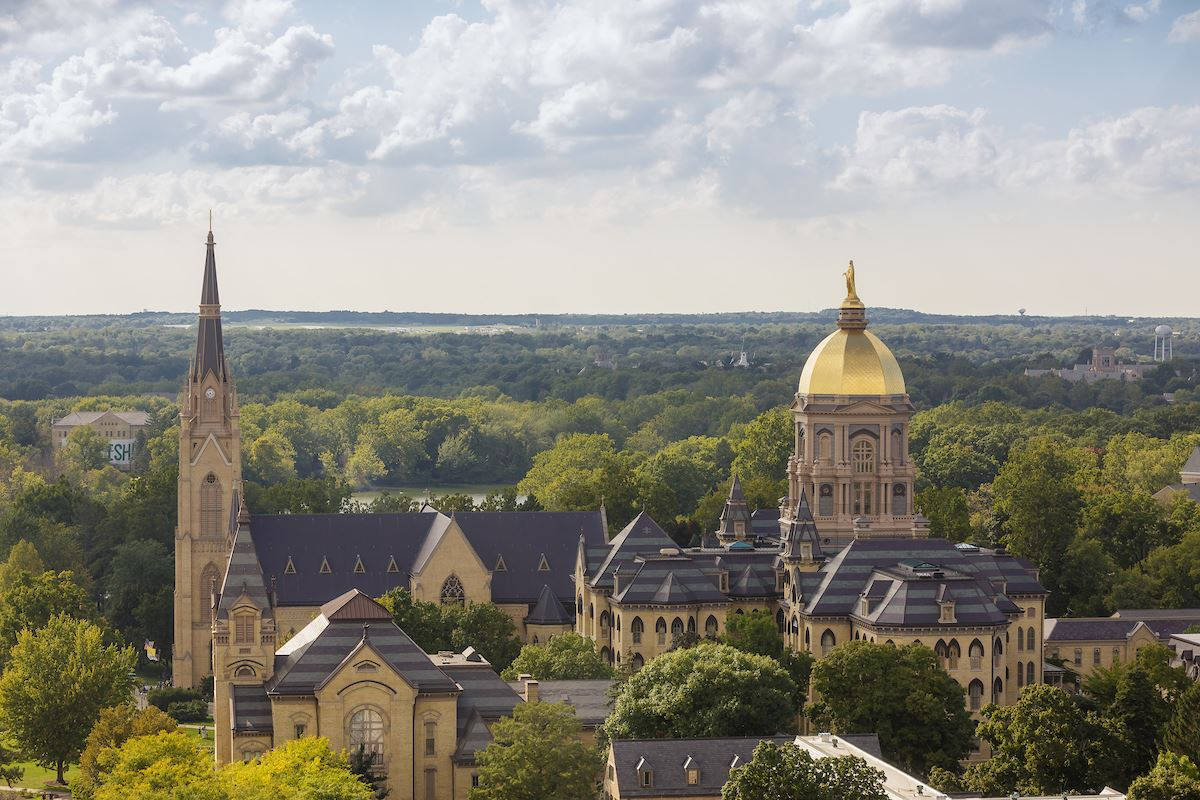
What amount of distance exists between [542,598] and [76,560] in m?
40.1

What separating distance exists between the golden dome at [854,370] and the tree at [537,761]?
1611 inches

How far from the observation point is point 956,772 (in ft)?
313

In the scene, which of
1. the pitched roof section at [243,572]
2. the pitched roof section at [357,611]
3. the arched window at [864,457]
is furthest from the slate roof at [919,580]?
the pitched roof section at [243,572]

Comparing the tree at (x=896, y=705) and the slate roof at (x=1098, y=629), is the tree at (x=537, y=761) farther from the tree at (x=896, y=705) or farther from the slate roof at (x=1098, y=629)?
the slate roof at (x=1098, y=629)

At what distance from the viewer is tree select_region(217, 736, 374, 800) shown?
81.0m

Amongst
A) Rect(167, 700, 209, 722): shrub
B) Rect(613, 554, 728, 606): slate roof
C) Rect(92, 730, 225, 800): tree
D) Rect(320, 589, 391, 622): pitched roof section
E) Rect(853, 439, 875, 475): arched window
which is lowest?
Rect(167, 700, 209, 722): shrub

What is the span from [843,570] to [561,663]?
15636mm

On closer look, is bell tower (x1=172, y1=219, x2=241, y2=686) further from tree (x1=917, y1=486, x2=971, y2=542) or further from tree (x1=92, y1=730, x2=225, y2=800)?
tree (x1=917, y1=486, x2=971, y2=542)

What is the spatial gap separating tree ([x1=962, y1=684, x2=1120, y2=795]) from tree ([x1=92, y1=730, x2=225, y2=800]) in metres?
29.1

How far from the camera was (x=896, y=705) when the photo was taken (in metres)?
96.6

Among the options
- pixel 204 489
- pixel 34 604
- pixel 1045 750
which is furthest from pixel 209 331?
pixel 1045 750

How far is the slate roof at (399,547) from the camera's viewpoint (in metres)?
126

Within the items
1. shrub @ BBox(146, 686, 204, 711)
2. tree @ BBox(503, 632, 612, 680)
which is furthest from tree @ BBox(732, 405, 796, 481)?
tree @ BBox(503, 632, 612, 680)

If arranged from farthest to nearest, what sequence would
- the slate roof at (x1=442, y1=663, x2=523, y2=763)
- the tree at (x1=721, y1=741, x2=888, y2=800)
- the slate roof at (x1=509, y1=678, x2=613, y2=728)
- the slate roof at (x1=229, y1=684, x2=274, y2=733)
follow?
the slate roof at (x1=509, y1=678, x2=613, y2=728), the slate roof at (x1=442, y1=663, x2=523, y2=763), the slate roof at (x1=229, y1=684, x2=274, y2=733), the tree at (x1=721, y1=741, x2=888, y2=800)
